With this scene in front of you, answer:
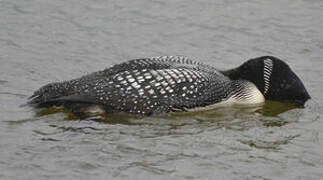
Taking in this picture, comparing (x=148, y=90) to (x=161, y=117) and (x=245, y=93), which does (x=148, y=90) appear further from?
(x=245, y=93)

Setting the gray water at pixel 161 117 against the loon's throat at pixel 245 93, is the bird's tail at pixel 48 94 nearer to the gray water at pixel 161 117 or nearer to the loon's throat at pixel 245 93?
the gray water at pixel 161 117

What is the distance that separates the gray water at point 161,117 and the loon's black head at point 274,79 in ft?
0.49

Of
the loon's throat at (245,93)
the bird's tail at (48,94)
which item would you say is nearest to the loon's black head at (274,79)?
the loon's throat at (245,93)

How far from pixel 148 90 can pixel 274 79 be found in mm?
1487

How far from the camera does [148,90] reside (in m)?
7.16

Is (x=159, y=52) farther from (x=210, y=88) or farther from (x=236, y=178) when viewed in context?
(x=236, y=178)

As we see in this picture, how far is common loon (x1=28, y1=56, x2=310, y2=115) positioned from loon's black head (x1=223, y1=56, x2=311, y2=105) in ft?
0.69

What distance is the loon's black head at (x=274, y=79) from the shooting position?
7.88m

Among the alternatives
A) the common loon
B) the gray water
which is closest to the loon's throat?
the common loon

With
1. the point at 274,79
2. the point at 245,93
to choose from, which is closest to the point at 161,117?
the point at 245,93

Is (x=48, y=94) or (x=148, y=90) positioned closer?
(x=148, y=90)

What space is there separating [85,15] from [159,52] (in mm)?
1409

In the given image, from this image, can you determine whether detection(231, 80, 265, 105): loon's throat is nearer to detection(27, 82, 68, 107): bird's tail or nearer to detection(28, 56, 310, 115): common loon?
detection(28, 56, 310, 115): common loon

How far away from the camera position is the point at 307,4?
414 inches
